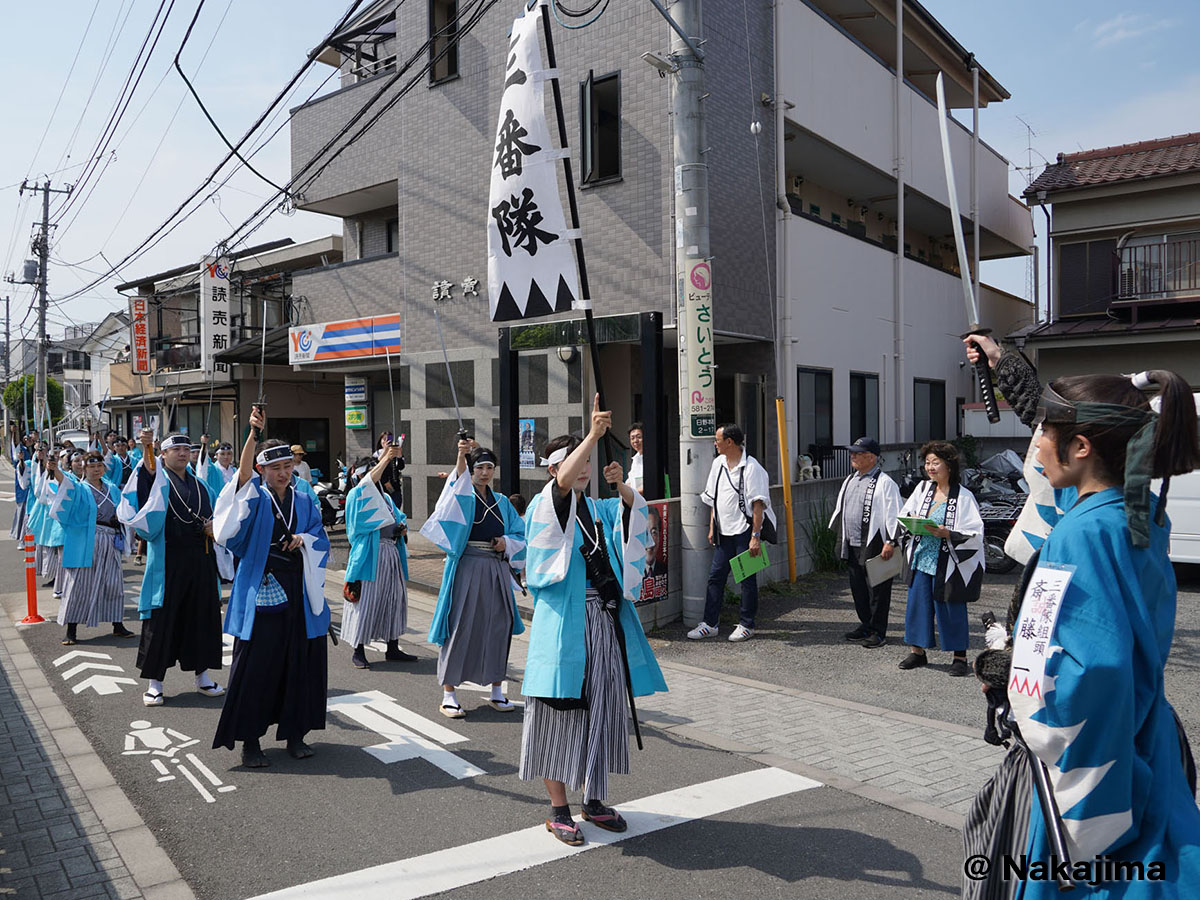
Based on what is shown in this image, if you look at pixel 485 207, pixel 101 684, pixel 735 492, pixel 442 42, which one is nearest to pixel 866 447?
pixel 735 492

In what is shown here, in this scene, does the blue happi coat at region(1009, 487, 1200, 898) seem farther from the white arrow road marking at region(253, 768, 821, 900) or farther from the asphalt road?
the asphalt road

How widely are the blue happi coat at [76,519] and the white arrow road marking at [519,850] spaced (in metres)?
7.03

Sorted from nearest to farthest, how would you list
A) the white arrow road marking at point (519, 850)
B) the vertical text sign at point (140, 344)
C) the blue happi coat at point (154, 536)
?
1. the white arrow road marking at point (519, 850)
2. the blue happi coat at point (154, 536)
3. the vertical text sign at point (140, 344)

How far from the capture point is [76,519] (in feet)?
32.2

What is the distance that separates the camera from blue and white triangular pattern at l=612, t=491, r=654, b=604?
454 cm

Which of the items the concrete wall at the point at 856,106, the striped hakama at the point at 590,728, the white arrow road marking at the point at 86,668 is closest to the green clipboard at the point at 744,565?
the striped hakama at the point at 590,728

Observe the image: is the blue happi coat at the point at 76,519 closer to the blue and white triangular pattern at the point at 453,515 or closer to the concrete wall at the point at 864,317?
the blue and white triangular pattern at the point at 453,515

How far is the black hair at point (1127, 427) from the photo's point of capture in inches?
86.8

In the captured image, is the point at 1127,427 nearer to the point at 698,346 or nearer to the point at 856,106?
the point at 698,346

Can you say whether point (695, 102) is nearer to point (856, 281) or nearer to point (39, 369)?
point (856, 281)

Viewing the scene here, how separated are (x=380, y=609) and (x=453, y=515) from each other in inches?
83.0

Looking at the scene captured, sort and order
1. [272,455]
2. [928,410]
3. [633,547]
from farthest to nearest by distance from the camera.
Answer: [928,410], [272,455], [633,547]

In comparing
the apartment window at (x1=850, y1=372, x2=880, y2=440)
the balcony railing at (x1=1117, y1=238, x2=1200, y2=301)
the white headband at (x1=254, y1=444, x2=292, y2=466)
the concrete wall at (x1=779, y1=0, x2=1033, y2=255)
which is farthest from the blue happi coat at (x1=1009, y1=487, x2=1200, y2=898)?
the balcony railing at (x1=1117, y1=238, x2=1200, y2=301)

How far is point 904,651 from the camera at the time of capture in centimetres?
823
